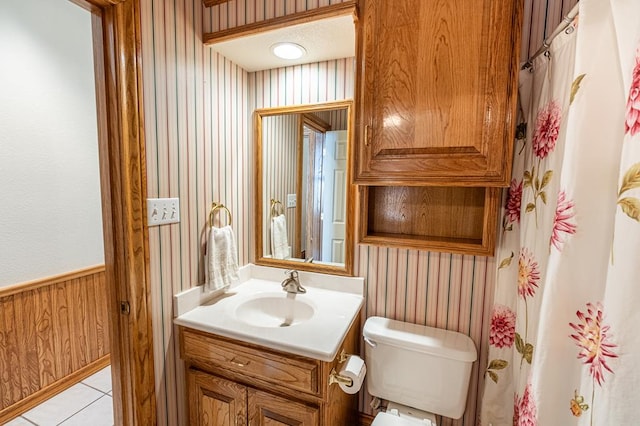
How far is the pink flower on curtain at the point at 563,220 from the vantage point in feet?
2.32

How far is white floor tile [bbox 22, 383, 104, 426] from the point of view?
1.61 m

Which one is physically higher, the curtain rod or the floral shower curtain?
the curtain rod

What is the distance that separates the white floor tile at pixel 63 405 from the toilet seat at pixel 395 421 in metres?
1.83

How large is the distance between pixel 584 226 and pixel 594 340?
0.27 meters

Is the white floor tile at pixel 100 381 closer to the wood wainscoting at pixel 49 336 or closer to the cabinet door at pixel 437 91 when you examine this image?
the wood wainscoting at pixel 49 336

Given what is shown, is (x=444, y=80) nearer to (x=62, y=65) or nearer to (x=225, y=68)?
(x=225, y=68)

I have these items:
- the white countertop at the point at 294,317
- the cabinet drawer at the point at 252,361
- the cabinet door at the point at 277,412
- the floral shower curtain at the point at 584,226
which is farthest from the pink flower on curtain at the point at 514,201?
the cabinet door at the point at 277,412

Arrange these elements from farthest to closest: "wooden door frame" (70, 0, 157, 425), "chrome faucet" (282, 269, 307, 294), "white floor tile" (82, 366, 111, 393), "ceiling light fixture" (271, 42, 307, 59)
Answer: "white floor tile" (82, 366, 111, 393) < "chrome faucet" (282, 269, 307, 294) < "ceiling light fixture" (271, 42, 307, 59) < "wooden door frame" (70, 0, 157, 425)

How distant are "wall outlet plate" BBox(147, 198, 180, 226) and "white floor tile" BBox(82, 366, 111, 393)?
1.55 metres

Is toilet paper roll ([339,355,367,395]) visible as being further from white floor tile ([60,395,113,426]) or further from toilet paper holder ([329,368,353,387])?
white floor tile ([60,395,113,426])

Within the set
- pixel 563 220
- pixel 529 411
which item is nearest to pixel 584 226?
pixel 563 220

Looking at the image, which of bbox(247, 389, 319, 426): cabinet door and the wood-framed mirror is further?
the wood-framed mirror

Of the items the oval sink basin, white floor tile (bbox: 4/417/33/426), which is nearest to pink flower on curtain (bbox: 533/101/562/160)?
the oval sink basin

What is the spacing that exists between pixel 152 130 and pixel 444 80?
1.15 metres
